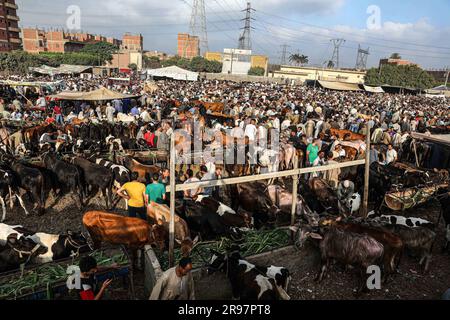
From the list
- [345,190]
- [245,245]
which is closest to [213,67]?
[345,190]

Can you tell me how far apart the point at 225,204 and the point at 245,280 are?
11.5 feet

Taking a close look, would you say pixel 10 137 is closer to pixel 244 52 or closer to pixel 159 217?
pixel 159 217

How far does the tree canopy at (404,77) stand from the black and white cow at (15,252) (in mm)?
64737

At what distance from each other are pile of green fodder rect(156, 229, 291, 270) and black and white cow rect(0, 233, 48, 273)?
6.74 ft

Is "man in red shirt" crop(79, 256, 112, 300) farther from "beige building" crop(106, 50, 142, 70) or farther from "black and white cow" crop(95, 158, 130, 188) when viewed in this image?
"beige building" crop(106, 50, 142, 70)

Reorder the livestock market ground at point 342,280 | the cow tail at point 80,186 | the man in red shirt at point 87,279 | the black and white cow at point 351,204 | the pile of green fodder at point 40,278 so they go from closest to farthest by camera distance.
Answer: the man in red shirt at point 87,279 → the pile of green fodder at point 40,278 → the livestock market ground at point 342,280 → the black and white cow at point 351,204 → the cow tail at point 80,186

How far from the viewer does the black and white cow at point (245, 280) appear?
4.57m

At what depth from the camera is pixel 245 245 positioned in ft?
19.0

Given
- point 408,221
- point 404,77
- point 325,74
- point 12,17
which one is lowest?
point 408,221

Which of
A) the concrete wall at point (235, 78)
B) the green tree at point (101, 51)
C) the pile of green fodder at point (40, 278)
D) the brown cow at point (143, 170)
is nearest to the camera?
the pile of green fodder at point (40, 278)

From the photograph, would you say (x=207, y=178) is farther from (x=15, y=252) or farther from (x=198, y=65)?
(x=198, y=65)

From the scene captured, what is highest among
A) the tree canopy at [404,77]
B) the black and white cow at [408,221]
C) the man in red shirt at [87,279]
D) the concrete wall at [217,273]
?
the tree canopy at [404,77]

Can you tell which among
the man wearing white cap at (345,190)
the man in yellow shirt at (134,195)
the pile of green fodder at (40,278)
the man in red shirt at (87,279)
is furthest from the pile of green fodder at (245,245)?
the man wearing white cap at (345,190)

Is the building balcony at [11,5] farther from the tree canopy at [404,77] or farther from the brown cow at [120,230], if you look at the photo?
the brown cow at [120,230]
